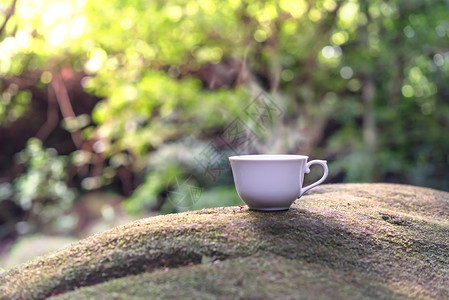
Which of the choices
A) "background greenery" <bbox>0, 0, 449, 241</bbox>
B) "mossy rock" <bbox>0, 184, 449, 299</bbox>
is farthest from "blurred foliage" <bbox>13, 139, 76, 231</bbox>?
"mossy rock" <bbox>0, 184, 449, 299</bbox>

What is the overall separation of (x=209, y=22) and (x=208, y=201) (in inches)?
59.0

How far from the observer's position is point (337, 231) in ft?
3.27

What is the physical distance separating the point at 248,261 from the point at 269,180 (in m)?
0.26

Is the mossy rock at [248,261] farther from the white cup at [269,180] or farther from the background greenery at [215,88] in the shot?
the background greenery at [215,88]

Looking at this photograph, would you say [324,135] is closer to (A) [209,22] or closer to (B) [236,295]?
(A) [209,22]

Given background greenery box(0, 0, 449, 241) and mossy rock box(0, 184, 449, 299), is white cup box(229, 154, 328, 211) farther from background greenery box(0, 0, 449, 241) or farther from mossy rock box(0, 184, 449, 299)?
background greenery box(0, 0, 449, 241)

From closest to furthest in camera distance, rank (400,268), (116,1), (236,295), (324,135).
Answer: (236,295) → (400,268) → (116,1) → (324,135)

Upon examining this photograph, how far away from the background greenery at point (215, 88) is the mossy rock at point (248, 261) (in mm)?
2531

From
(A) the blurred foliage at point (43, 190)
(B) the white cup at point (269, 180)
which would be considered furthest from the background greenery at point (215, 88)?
(B) the white cup at point (269, 180)

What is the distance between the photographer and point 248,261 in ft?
2.66

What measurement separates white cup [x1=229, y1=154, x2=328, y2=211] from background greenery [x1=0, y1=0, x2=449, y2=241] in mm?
2486

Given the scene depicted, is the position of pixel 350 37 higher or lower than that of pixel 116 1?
lower

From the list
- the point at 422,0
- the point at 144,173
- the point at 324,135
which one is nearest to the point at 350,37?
the point at 422,0

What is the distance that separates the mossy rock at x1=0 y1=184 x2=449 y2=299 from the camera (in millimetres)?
748
